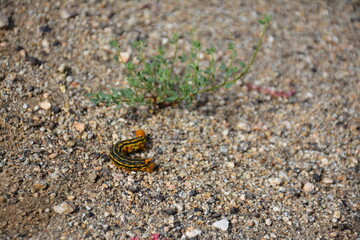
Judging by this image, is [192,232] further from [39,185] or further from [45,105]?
[45,105]

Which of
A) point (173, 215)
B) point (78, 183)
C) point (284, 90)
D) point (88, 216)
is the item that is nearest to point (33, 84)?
point (78, 183)

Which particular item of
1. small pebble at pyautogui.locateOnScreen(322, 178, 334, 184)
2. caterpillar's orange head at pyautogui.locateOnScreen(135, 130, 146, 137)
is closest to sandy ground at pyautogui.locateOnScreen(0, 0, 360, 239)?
small pebble at pyautogui.locateOnScreen(322, 178, 334, 184)

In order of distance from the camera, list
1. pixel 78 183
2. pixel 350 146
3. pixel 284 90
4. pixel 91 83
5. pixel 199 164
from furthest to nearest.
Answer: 1. pixel 284 90
2. pixel 91 83
3. pixel 350 146
4. pixel 199 164
5. pixel 78 183

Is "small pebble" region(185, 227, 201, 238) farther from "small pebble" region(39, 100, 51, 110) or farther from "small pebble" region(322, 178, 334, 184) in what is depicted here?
"small pebble" region(39, 100, 51, 110)

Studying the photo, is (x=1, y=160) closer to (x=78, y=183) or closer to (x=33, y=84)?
(x=78, y=183)

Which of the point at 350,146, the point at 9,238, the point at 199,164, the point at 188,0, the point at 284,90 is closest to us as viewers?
the point at 9,238

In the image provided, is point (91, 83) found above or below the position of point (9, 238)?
above
